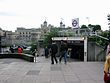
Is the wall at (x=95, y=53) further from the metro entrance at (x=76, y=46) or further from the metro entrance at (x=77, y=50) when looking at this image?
the metro entrance at (x=77, y=50)

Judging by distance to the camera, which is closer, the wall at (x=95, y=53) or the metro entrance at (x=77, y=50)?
the wall at (x=95, y=53)

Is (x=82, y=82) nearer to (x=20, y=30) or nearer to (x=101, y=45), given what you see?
(x=101, y=45)

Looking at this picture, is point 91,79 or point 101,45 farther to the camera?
point 101,45

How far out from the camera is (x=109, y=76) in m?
7.31

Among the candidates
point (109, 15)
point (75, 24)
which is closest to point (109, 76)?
point (109, 15)

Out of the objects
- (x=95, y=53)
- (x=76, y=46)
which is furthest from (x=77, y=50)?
(x=95, y=53)

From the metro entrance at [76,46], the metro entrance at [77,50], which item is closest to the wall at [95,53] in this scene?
the metro entrance at [76,46]

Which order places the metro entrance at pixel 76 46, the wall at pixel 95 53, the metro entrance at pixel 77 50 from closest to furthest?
the wall at pixel 95 53 → the metro entrance at pixel 76 46 → the metro entrance at pixel 77 50

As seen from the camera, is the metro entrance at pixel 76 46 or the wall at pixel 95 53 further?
the metro entrance at pixel 76 46

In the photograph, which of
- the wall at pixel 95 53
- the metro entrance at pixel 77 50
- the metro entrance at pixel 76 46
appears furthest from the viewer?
the metro entrance at pixel 77 50

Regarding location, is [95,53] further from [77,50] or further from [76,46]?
[76,46]

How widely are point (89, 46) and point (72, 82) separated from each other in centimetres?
1749

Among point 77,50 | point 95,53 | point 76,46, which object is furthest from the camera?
point 76,46

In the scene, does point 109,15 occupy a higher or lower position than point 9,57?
higher
